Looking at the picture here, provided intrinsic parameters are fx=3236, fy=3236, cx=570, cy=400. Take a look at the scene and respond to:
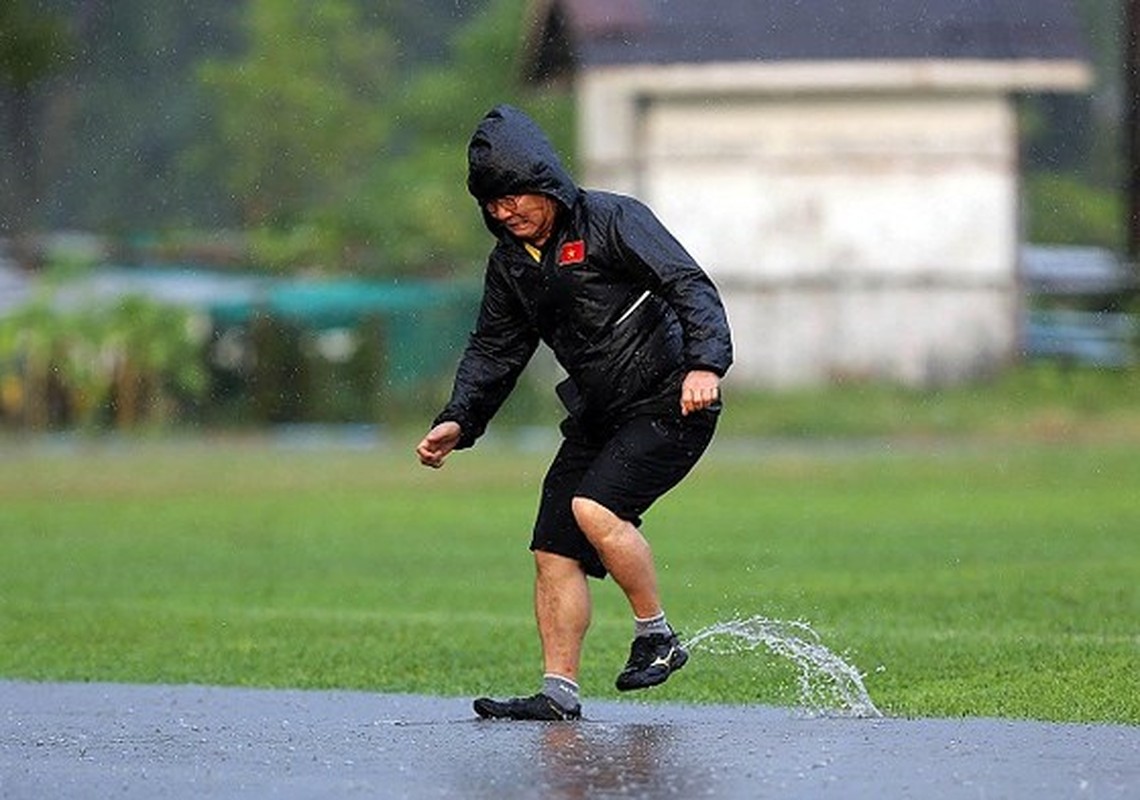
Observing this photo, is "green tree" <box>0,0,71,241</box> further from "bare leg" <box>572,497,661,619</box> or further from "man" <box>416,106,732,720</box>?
"bare leg" <box>572,497,661,619</box>

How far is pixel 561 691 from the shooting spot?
30.7 feet

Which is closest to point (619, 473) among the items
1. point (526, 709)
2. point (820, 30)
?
point (526, 709)

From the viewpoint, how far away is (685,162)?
40531 millimetres

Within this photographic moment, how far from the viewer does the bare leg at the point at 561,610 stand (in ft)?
30.7

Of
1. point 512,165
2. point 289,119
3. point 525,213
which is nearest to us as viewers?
point 512,165

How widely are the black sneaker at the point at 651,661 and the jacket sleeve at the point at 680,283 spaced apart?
0.87 metres

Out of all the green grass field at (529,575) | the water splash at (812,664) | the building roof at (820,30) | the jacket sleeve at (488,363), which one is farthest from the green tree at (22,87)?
the jacket sleeve at (488,363)

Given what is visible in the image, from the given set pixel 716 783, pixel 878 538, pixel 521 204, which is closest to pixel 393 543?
pixel 878 538

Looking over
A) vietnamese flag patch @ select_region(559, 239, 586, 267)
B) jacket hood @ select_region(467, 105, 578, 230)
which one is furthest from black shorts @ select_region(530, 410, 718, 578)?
jacket hood @ select_region(467, 105, 578, 230)

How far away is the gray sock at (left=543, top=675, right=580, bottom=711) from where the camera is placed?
9.33 metres

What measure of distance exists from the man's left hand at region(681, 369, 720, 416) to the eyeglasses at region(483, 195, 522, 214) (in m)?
0.71

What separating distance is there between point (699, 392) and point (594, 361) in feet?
1.74

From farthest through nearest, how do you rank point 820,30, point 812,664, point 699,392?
→ point 820,30 < point 812,664 < point 699,392

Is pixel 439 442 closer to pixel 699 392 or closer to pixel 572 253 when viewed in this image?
pixel 572 253
